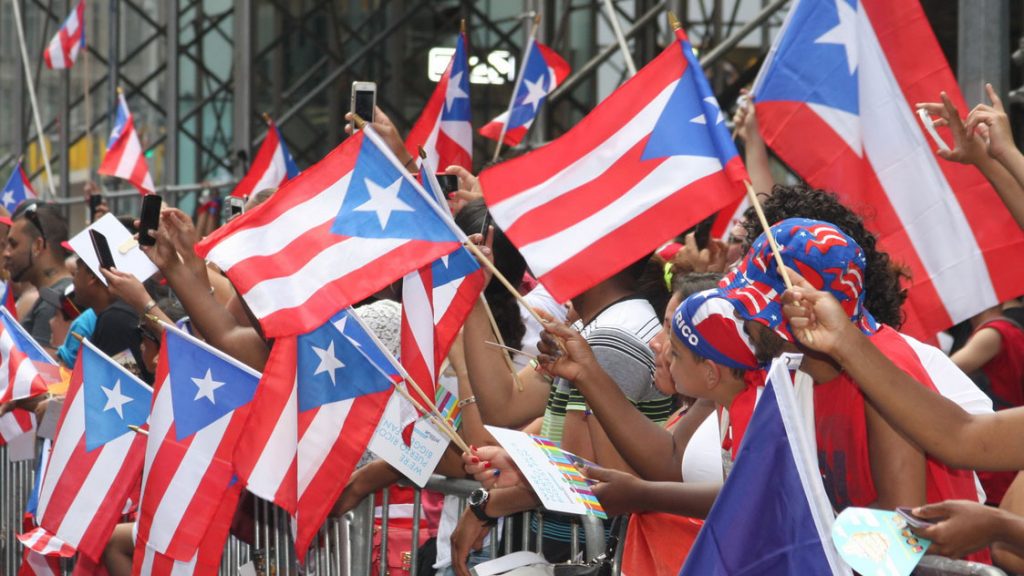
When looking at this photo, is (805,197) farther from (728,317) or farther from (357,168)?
(357,168)

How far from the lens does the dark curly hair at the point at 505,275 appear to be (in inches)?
202

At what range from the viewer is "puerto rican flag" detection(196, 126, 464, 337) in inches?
173

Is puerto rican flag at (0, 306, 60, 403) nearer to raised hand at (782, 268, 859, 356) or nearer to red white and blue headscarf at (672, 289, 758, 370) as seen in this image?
red white and blue headscarf at (672, 289, 758, 370)

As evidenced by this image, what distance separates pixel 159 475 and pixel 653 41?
1018 centimetres

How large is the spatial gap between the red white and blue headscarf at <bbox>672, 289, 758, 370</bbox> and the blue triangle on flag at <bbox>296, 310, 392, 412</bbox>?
1.23 m

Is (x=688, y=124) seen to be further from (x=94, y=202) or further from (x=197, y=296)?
(x=94, y=202)

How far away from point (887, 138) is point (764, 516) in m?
2.63

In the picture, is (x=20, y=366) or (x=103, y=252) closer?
(x=103, y=252)

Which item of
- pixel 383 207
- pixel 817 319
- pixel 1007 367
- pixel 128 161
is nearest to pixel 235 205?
pixel 383 207

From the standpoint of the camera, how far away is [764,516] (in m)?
3.05

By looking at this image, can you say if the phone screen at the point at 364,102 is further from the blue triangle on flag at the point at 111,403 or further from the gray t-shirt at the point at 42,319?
the gray t-shirt at the point at 42,319

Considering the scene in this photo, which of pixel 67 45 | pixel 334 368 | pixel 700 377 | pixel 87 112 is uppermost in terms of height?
pixel 67 45

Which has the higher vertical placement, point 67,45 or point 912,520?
point 67,45

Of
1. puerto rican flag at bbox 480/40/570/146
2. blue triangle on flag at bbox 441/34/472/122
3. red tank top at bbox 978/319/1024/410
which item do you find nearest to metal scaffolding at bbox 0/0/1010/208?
puerto rican flag at bbox 480/40/570/146
